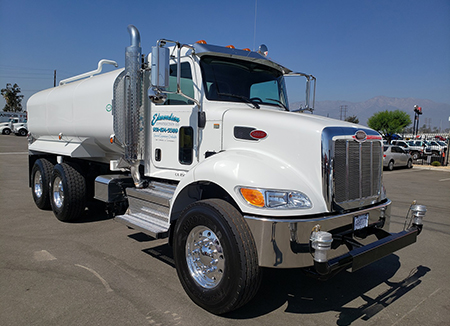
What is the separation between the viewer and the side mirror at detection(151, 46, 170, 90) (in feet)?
12.8

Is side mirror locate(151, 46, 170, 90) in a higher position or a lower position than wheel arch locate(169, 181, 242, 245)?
higher

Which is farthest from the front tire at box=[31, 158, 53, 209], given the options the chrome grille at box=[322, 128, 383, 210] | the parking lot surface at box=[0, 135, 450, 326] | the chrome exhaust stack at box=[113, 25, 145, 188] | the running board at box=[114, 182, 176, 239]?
the chrome grille at box=[322, 128, 383, 210]

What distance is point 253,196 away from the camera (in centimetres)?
330

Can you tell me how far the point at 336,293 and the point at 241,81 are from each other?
2832 mm

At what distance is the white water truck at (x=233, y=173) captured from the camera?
3.22 meters

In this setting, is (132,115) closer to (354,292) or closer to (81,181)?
(81,181)

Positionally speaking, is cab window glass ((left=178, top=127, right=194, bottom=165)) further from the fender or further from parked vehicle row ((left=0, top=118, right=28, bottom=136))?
parked vehicle row ((left=0, top=118, right=28, bottom=136))

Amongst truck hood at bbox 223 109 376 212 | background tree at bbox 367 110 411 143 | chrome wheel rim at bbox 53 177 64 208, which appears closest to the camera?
truck hood at bbox 223 109 376 212

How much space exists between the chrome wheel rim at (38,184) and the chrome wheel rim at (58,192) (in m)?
0.91

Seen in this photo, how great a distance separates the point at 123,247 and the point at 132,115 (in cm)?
196

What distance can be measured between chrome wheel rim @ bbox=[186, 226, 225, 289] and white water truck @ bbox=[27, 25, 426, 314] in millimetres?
12

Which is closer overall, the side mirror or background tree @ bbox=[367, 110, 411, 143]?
the side mirror

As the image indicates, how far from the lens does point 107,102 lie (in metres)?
5.72

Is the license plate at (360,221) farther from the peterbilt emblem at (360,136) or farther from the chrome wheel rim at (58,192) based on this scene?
the chrome wheel rim at (58,192)
